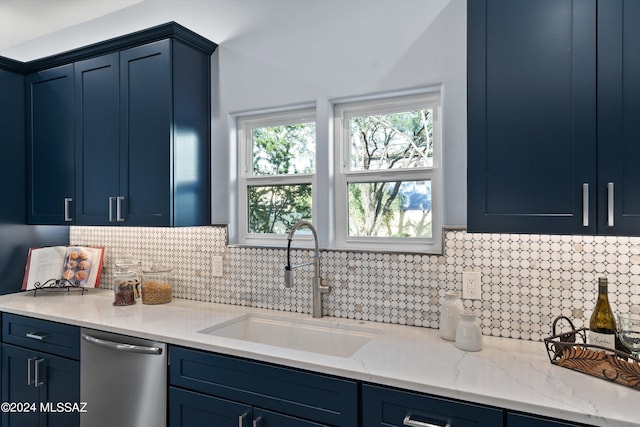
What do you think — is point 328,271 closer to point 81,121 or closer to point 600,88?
point 600,88

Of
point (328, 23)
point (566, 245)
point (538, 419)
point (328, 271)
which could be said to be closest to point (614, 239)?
point (566, 245)

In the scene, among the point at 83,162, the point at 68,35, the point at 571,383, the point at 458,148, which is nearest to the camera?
the point at 571,383

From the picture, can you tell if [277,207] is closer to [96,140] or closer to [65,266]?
[96,140]

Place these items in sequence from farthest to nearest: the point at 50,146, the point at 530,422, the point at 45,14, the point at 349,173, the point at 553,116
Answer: the point at 45,14, the point at 50,146, the point at 349,173, the point at 553,116, the point at 530,422

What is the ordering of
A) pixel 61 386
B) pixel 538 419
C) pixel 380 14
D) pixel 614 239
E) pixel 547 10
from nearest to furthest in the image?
1. pixel 538 419
2. pixel 547 10
3. pixel 614 239
4. pixel 380 14
5. pixel 61 386

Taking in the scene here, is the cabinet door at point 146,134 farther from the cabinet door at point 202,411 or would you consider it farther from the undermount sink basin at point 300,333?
the cabinet door at point 202,411

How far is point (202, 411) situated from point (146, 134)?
4.85 feet

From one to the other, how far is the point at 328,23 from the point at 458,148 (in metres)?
0.95

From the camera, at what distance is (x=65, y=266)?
9.07ft

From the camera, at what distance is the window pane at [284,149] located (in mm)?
2273

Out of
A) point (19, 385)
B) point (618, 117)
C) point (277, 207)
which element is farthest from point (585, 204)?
point (19, 385)

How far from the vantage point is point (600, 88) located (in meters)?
1.32

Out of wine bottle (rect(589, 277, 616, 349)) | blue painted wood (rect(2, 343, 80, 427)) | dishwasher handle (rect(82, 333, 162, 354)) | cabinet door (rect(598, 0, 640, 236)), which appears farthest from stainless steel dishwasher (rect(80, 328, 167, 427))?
cabinet door (rect(598, 0, 640, 236))

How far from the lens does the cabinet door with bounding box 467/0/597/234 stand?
4.40 ft
